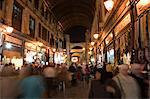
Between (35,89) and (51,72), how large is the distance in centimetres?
550

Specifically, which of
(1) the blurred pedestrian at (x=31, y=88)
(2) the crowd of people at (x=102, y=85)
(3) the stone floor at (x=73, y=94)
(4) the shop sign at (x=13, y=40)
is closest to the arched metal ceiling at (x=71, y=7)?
(4) the shop sign at (x=13, y=40)

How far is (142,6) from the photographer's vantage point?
27.9 ft

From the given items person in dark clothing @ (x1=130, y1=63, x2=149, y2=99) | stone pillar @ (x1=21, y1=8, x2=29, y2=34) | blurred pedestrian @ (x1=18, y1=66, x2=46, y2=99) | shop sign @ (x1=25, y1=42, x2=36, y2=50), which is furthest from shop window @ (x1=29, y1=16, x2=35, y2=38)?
blurred pedestrian @ (x1=18, y1=66, x2=46, y2=99)

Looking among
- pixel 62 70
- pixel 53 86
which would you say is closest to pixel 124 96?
pixel 53 86

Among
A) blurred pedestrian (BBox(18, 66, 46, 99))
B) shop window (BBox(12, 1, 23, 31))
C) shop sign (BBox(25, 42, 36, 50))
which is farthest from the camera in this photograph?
shop sign (BBox(25, 42, 36, 50))

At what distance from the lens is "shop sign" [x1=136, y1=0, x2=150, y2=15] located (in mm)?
8000

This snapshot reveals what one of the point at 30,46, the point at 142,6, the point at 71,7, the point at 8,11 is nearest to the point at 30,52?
the point at 30,46

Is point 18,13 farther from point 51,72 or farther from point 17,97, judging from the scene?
point 17,97

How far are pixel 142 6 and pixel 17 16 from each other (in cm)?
1254

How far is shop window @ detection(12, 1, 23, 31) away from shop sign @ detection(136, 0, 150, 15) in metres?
11.2

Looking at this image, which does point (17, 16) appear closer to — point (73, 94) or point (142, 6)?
point (73, 94)

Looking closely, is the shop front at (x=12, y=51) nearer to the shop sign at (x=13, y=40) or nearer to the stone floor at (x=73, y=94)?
the shop sign at (x=13, y=40)

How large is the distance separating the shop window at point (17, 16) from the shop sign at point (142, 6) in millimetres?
11194

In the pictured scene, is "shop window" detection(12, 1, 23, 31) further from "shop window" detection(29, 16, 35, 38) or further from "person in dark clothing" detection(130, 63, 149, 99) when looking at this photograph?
"person in dark clothing" detection(130, 63, 149, 99)
